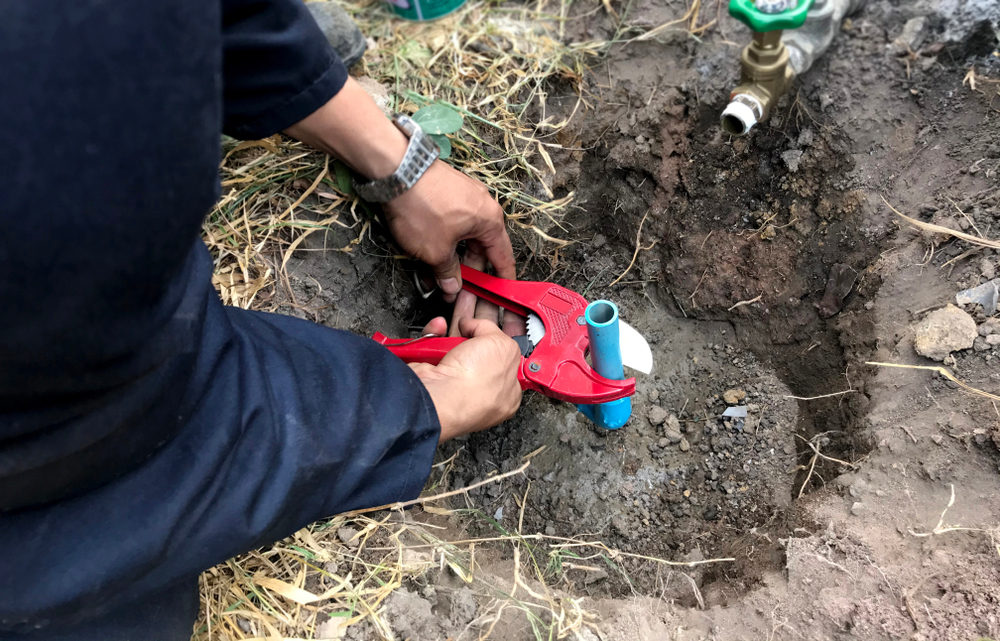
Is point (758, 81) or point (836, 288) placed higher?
point (758, 81)

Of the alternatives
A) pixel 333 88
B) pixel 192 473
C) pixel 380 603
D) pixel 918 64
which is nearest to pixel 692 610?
pixel 380 603

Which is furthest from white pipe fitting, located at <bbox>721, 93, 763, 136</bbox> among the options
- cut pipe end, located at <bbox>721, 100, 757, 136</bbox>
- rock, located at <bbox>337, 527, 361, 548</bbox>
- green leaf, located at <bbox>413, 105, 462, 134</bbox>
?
rock, located at <bbox>337, 527, 361, 548</bbox>

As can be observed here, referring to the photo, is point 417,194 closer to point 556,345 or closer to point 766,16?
point 556,345

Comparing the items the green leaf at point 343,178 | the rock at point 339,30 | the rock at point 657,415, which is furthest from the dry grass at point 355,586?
the rock at point 339,30

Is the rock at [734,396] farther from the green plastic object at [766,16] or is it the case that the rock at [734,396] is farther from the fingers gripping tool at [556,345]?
the green plastic object at [766,16]

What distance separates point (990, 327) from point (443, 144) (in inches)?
49.2

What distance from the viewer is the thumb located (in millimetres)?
1437

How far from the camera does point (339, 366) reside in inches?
40.9

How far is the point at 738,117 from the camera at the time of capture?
144 centimetres

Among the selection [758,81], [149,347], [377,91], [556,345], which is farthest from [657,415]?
[149,347]

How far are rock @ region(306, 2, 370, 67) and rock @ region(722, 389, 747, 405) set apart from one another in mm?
1308

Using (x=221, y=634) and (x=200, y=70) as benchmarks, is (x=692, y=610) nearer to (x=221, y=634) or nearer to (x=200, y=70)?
(x=221, y=634)

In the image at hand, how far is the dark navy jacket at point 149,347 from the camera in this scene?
0.51 meters

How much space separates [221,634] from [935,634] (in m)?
1.30
